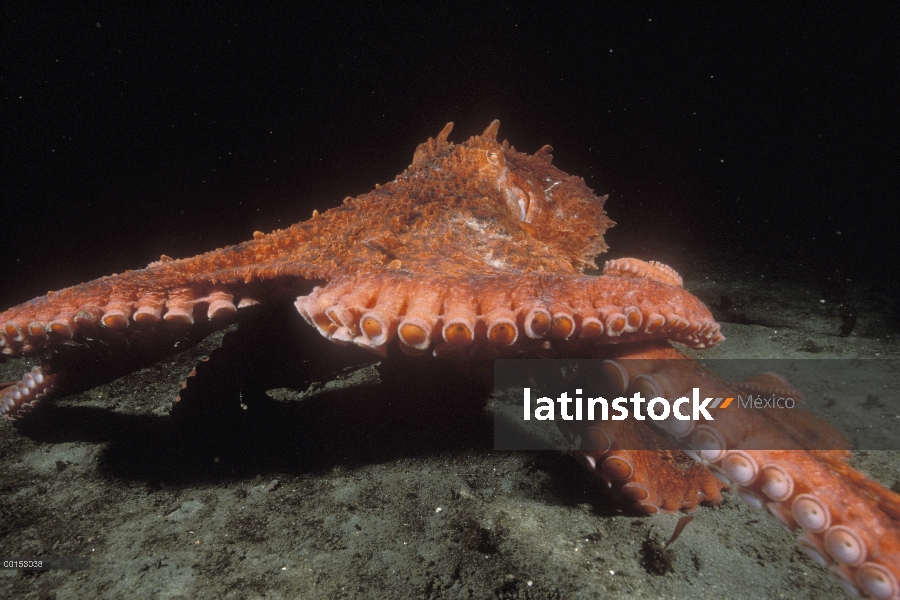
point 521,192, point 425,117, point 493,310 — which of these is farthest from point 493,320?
point 425,117

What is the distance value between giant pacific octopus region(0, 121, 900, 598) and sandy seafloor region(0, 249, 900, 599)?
1.09 feet

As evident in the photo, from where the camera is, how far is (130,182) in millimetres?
7672

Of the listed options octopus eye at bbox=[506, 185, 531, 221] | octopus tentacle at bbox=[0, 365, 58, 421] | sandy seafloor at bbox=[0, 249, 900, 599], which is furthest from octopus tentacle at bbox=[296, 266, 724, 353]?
octopus tentacle at bbox=[0, 365, 58, 421]

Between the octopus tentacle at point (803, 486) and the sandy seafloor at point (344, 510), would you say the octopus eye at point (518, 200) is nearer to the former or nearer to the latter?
the sandy seafloor at point (344, 510)

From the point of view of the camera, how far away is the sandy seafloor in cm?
168

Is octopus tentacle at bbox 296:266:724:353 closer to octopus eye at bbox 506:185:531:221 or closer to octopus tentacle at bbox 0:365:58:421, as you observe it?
octopus eye at bbox 506:185:531:221

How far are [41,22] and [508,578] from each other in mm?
10024

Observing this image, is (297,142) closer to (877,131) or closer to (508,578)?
(508,578)

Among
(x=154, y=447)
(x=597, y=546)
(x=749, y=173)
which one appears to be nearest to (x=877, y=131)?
(x=749, y=173)

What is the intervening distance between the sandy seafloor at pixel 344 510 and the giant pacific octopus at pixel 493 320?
13.1 inches

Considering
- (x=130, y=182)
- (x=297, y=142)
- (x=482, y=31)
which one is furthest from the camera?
(x=482, y=31)

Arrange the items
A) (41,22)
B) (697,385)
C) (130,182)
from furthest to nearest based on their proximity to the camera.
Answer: (130,182) < (41,22) < (697,385)

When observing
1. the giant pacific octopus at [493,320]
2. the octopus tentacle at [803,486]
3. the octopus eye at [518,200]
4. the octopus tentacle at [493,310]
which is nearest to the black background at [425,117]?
the giant pacific octopus at [493,320]

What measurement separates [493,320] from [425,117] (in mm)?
14239
